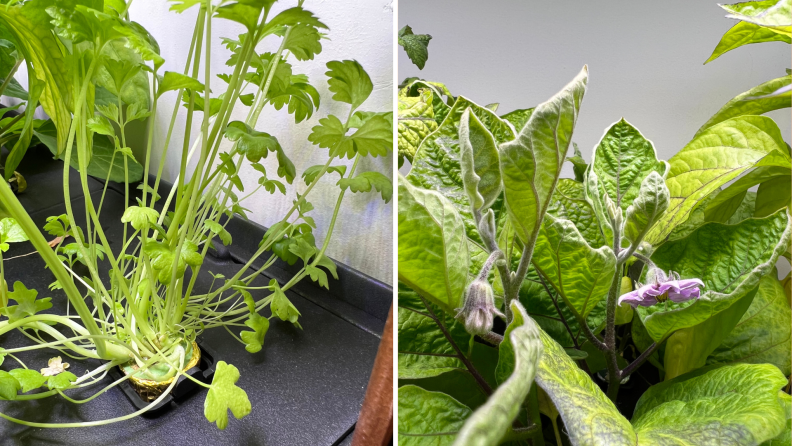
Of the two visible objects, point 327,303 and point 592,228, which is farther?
point 327,303

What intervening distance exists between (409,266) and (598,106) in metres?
0.37

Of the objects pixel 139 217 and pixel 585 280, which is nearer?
pixel 585 280

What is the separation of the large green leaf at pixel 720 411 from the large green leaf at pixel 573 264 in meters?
0.06

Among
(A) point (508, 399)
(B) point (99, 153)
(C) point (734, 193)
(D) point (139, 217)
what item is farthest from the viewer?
(B) point (99, 153)

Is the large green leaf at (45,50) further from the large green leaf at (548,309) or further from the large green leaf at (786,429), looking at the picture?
the large green leaf at (786,429)

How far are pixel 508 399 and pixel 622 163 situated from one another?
0.22 m

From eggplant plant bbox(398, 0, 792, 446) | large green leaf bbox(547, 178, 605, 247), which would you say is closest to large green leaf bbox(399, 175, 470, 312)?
eggplant plant bbox(398, 0, 792, 446)

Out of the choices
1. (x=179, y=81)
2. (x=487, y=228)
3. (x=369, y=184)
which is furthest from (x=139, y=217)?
(x=487, y=228)

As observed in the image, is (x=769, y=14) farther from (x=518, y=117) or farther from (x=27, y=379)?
(x=27, y=379)

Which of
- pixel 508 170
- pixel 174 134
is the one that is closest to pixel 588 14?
pixel 508 170

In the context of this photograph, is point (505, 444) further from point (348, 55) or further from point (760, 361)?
point (348, 55)

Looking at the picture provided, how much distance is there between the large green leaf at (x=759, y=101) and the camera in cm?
30

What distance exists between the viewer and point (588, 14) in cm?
47

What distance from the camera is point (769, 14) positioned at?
0.25m
